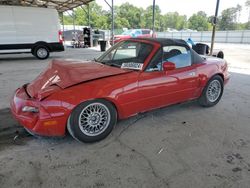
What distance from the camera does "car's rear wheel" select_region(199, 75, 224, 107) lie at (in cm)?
389

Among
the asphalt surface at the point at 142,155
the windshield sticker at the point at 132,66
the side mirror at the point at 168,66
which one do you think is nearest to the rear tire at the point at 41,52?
the asphalt surface at the point at 142,155

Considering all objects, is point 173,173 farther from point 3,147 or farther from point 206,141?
point 3,147

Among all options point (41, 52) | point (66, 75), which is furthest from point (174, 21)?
point (66, 75)

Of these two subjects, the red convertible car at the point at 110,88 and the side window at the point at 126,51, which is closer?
the red convertible car at the point at 110,88

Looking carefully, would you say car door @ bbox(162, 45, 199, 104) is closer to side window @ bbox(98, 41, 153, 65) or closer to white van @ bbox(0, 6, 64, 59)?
side window @ bbox(98, 41, 153, 65)

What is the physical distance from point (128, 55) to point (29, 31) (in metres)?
8.03

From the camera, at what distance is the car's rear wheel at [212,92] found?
3.89 metres

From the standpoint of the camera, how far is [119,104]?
2.78 m

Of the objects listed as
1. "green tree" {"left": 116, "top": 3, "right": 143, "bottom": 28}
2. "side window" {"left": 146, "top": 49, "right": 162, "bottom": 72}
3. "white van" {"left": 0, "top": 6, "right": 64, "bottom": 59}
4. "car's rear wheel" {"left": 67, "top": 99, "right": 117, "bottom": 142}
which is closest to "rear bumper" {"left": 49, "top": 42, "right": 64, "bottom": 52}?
"white van" {"left": 0, "top": 6, "right": 64, "bottom": 59}

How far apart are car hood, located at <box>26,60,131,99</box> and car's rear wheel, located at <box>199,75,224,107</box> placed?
5.92 ft

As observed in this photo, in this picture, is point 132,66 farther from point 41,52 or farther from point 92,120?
point 41,52

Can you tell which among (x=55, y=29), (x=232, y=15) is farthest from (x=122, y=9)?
(x=55, y=29)

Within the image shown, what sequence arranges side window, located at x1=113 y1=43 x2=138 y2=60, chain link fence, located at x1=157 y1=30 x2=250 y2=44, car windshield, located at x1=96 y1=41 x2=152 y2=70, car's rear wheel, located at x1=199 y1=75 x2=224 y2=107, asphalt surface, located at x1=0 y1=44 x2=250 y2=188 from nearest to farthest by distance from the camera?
asphalt surface, located at x1=0 y1=44 x2=250 y2=188
car windshield, located at x1=96 y1=41 x2=152 y2=70
side window, located at x1=113 y1=43 x2=138 y2=60
car's rear wheel, located at x1=199 y1=75 x2=224 y2=107
chain link fence, located at x1=157 y1=30 x2=250 y2=44

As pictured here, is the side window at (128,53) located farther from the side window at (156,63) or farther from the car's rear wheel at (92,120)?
the car's rear wheel at (92,120)
